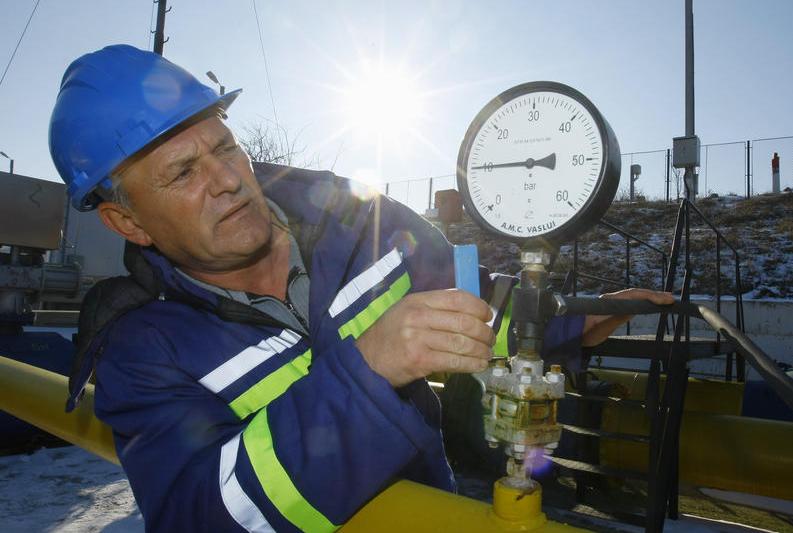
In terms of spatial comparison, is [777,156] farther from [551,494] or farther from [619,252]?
[551,494]

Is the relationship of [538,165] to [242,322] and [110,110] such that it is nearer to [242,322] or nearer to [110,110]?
[242,322]

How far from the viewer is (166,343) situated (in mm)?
1396

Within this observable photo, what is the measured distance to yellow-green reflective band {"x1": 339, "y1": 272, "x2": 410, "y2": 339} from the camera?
1378 millimetres

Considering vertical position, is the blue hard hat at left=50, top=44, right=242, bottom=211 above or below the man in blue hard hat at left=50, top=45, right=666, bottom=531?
above

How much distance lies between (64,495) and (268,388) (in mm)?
2715

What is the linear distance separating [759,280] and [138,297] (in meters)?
12.5

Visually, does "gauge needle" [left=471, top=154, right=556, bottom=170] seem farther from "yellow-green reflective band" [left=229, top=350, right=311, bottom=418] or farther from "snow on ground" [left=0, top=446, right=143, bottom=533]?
"snow on ground" [left=0, top=446, right=143, bottom=533]

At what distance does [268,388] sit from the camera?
1390mm

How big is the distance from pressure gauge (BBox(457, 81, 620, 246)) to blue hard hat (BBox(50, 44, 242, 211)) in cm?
78

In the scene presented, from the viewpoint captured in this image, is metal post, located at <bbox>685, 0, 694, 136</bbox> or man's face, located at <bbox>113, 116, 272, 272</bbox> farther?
metal post, located at <bbox>685, 0, 694, 136</bbox>

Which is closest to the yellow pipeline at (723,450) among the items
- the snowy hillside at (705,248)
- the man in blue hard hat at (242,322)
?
the man in blue hard hat at (242,322)

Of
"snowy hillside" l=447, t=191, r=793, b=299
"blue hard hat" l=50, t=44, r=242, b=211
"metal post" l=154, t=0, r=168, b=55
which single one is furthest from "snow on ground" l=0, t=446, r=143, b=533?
"metal post" l=154, t=0, r=168, b=55

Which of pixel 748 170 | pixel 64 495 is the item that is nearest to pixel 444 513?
pixel 64 495

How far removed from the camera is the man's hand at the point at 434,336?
2.85 ft
